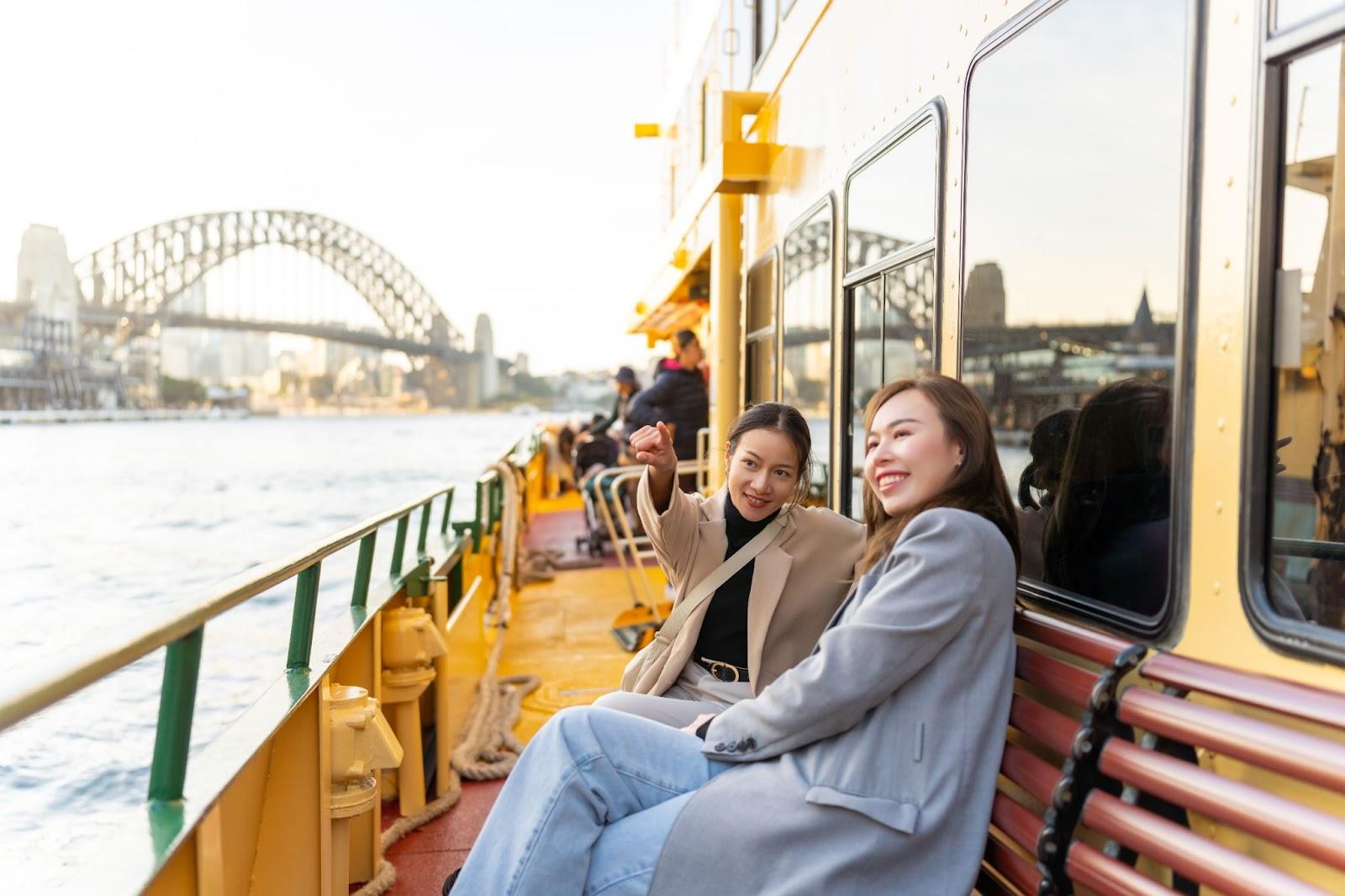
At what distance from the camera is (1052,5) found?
1867mm

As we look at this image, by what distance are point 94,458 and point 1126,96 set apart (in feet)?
254

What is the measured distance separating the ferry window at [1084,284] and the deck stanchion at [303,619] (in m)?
1.53

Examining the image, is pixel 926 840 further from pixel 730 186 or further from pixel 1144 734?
pixel 730 186

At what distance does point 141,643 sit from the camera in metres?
1.54

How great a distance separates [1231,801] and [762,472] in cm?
135

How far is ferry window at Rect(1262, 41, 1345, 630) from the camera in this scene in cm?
128

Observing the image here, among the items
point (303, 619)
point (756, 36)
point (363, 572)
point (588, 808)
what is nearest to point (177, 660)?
point (588, 808)

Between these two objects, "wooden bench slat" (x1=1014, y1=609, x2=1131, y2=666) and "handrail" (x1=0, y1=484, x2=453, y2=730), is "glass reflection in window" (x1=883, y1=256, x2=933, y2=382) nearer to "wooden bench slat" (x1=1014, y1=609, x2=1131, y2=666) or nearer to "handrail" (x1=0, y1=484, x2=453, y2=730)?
"wooden bench slat" (x1=1014, y1=609, x2=1131, y2=666)

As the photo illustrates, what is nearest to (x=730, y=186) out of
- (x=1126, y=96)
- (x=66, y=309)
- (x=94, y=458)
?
(x=1126, y=96)

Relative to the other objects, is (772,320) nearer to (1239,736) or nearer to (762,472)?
(762,472)

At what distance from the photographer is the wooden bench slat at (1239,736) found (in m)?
1.14

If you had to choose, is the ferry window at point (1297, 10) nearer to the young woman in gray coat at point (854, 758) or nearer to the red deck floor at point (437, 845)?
the young woman in gray coat at point (854, 758)

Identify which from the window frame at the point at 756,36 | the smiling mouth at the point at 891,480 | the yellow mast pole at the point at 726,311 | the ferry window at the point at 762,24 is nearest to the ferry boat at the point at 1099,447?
the smiling mouth at the point at 891,480

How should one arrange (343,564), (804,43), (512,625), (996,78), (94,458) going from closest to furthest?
(996,78) < (804,43) < (512,625) < (343,564) < (94,458)
